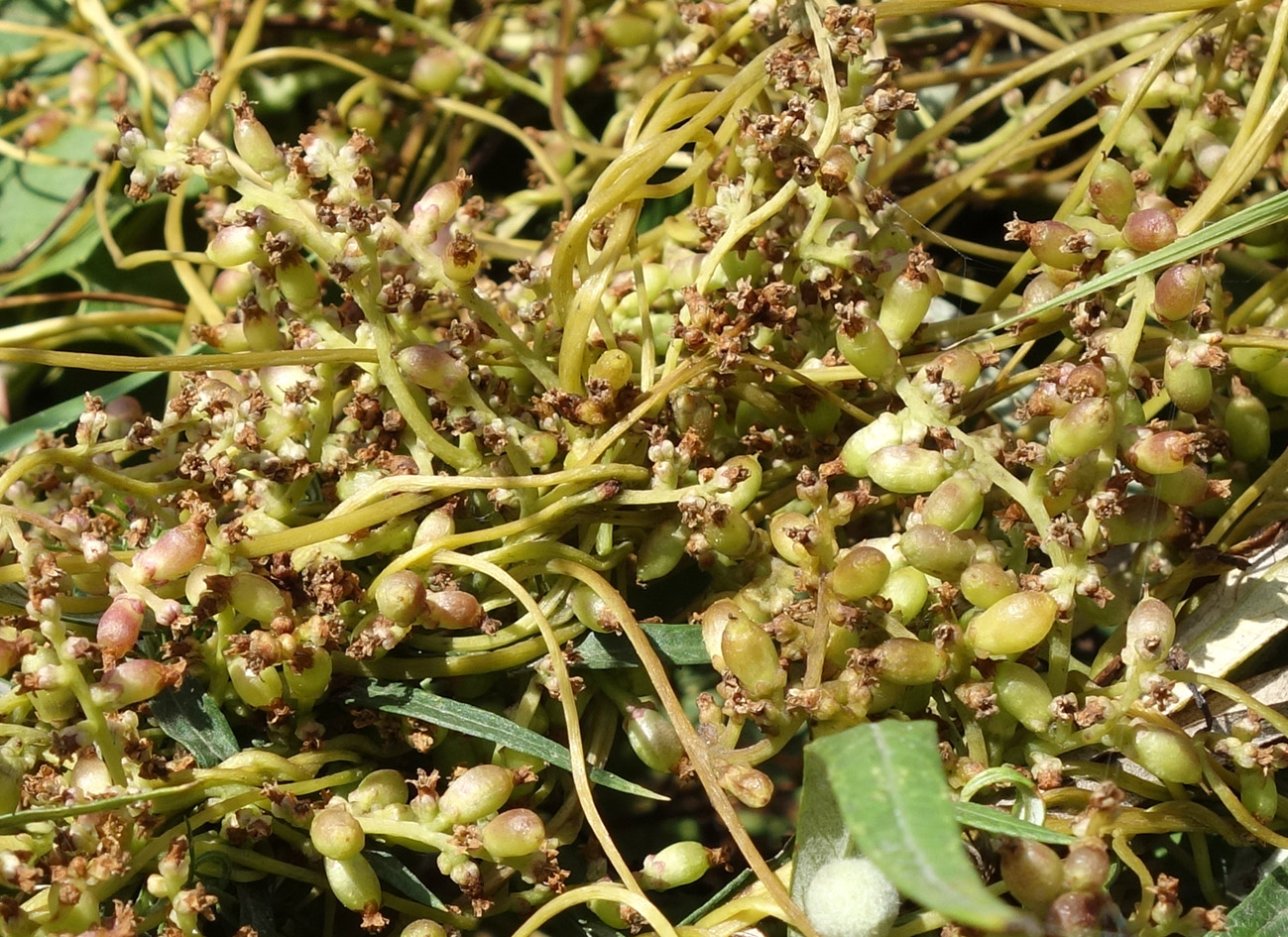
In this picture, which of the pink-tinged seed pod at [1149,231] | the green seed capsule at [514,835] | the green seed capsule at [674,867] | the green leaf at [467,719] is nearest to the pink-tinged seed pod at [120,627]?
the green leaf at [467,719]

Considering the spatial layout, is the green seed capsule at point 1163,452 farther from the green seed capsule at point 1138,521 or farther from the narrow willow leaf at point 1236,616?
the narrow willow leaf at point 1236,616

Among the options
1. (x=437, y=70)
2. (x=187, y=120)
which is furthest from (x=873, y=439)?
(x=437, y=70)


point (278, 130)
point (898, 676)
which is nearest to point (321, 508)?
point (898, 676)

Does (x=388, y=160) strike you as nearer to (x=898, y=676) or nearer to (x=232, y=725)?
(x=232, y=725)

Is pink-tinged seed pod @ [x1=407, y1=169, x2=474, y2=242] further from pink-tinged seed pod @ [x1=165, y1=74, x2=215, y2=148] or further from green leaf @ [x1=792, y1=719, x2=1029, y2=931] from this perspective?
green leaf @ [x1=792, y1=719, x2=1029, y2=931]

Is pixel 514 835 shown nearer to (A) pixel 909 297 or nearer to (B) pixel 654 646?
(B) pixel 654 646
